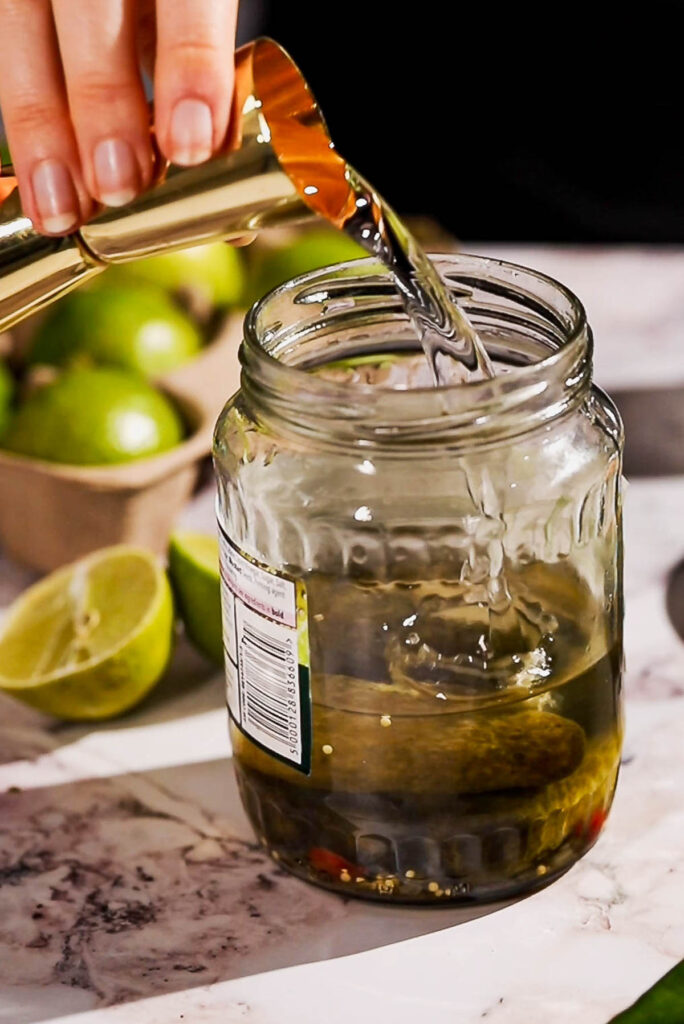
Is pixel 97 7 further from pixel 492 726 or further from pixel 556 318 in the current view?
pixel 492 726

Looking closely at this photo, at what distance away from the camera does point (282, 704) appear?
2.29 feet

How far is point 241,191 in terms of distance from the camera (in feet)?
2.09

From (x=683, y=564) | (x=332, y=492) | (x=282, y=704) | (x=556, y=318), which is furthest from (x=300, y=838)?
(x=683, y=564)

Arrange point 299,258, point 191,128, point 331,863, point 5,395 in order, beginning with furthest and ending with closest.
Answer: point 299,258 → point 5,395 → point 331,863 → point 191,128

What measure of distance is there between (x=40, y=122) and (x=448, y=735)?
0.36 m

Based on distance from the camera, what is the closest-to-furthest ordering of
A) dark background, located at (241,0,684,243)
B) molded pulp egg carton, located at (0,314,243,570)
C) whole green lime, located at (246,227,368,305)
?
molded pulp egg carton, located at (0,314,243,570) → whole green lime, located at (246,227,368,305) → dark background, located at (241,0,684,243)

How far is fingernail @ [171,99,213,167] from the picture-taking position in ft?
2.02

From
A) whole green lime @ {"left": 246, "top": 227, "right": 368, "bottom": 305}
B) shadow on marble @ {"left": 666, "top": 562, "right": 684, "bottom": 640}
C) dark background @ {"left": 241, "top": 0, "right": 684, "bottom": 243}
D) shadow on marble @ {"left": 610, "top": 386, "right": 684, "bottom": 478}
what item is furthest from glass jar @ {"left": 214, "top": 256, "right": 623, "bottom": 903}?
dark background @ {"left": 241, "top": 0, "right": 684, "bottom": 243}

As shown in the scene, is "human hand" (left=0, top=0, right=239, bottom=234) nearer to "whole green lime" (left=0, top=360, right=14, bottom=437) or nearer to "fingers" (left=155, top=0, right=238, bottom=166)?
"fingers" (left=155, top=0, right=238, bottom=166)

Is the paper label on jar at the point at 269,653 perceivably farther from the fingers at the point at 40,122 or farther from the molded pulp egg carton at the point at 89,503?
the molded pulp egg carton at the point at 89,503

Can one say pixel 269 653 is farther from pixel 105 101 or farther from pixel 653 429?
pixel 653 429

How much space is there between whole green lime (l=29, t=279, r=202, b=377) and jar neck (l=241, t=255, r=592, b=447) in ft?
1.36

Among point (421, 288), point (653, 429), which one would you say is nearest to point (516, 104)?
point (653, 429)

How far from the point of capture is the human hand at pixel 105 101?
2.04 feet
